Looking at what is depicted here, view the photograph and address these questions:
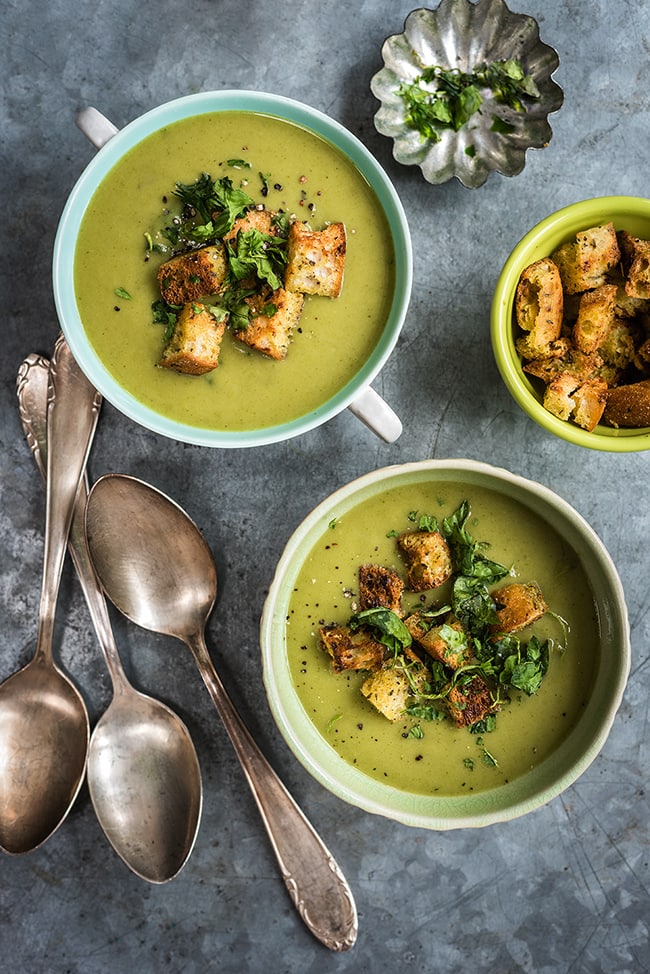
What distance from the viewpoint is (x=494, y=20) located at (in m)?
2.46

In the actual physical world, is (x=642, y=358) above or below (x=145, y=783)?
above

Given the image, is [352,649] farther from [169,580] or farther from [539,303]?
[539,303]

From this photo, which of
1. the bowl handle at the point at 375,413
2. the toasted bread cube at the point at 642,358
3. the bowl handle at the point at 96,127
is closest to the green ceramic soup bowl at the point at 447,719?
the bowl handle at the point at 375,413

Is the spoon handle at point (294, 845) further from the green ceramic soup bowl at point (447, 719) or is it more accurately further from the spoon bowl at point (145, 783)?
the green ceramic soup bowl at point (447, 719)

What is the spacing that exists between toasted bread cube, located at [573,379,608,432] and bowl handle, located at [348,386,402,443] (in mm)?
496

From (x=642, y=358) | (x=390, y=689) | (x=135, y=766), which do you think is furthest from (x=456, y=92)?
(x=135, y=766)

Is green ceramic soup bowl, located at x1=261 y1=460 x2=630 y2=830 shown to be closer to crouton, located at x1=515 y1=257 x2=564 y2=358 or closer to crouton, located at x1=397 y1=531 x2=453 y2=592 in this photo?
crouton, located at x1=397 y1=531 x2=453 y2=592

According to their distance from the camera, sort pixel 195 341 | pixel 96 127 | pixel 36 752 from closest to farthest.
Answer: pixel 195 341, pixel 96 127, pixel 36 752

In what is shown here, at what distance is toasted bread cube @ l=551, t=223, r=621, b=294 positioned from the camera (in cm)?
222

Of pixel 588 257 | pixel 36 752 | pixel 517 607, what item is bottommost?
pixel 36 752

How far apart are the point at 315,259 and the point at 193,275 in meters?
0.32

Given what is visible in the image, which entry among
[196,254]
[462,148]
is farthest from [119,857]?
[462,148]

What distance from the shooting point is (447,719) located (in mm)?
2348

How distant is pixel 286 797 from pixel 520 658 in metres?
0.87
